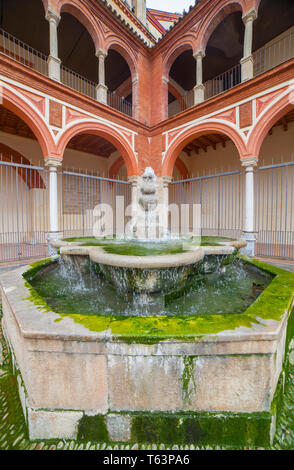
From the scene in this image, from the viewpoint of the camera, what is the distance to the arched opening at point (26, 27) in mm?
6785

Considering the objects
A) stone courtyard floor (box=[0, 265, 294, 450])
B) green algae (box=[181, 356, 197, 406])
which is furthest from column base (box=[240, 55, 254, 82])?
green algae (box=[181, 356, 197, 406])

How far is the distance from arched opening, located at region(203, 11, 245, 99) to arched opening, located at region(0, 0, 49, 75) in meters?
6.26

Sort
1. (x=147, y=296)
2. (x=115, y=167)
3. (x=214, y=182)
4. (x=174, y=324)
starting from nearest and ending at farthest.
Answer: (x=174, y=324) < (x=147, y=296) < (x=214, y=182) < (x=115, y=167)

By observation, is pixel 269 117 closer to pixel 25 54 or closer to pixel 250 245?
pixel 250 245

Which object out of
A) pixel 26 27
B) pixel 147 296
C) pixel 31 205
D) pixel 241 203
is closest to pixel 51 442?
pixel 147 296

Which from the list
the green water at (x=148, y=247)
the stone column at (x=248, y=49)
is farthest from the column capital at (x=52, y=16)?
the green water at (x=148, y=247)

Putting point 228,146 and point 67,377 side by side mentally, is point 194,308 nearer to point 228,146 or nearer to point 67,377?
point 67,377

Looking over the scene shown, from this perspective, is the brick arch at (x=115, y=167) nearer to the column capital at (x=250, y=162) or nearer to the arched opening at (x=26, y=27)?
the arched opening at (x=26, y=27)

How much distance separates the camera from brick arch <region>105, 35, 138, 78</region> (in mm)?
7605

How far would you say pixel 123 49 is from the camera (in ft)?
26.6

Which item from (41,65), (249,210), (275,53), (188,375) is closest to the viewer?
(188,375)

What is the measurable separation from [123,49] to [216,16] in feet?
11.1

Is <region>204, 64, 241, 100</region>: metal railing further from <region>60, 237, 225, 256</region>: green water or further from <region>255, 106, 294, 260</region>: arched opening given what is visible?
<region>60, 237, 225, 256</region>: green water

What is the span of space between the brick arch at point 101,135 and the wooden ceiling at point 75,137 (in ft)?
6.58
